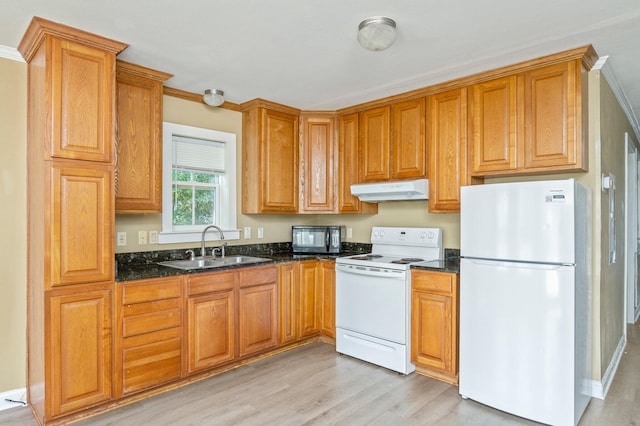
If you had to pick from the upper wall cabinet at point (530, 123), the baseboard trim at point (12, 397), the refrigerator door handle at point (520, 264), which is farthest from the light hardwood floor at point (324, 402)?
the upper wall cabinet at point (530, 123)

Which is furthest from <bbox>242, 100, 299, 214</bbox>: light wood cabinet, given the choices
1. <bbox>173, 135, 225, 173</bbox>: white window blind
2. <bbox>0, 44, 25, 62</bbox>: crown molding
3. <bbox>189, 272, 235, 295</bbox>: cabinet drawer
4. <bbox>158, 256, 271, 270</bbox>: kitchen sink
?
<bbox>0, 44, 25, 62</bbox>: crown molding

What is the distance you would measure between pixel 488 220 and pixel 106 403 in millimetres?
2805

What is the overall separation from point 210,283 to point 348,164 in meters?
1.88

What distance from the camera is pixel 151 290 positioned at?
2748 millimetres

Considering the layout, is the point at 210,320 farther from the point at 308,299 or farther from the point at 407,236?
the point at 407,236

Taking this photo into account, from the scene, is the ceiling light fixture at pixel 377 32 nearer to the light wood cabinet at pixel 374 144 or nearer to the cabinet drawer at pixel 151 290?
the light wood cabinet at pixel 374 144

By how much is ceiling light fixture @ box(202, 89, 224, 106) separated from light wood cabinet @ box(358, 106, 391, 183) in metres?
1.39

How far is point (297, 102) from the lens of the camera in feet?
13.0

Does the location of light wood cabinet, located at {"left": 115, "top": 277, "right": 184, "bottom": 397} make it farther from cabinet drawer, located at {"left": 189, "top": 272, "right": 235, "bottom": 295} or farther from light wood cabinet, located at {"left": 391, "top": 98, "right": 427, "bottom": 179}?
light wood cabinet, located at {"left": 391, "top": 98, "right": 427, "bottom": 179}

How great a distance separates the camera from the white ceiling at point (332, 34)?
2.11 metres

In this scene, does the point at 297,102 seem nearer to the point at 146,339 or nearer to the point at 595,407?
the point at 146,339

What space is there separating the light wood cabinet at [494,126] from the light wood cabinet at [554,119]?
0.27 feet

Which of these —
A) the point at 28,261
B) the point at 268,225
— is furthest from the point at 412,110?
the point at 28,261

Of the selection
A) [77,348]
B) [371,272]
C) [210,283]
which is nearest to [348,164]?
[371,272]
